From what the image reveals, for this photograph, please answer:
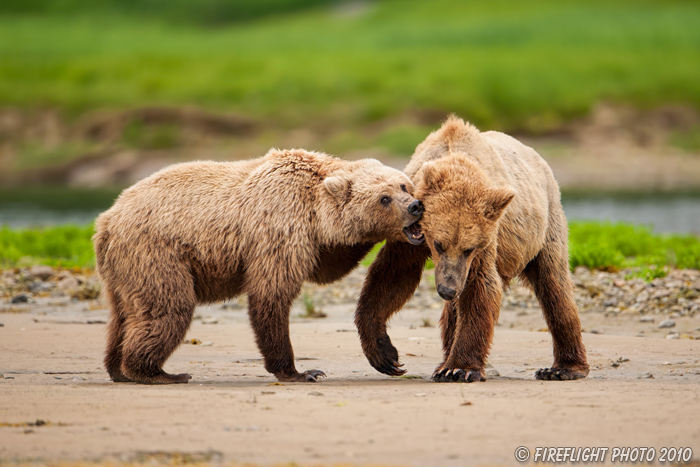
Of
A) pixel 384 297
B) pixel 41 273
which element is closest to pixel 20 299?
pixel 41 273

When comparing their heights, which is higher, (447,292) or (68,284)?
(447,292)

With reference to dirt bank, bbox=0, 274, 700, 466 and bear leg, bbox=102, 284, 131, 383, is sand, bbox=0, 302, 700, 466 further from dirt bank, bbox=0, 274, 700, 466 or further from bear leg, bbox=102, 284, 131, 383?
bear leg, bbox=102, 284, 131, 383

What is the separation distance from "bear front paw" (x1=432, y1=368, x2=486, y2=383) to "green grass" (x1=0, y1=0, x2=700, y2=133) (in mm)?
36728

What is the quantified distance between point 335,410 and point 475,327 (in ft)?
5.93

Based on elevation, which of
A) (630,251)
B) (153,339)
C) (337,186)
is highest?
(337,186)

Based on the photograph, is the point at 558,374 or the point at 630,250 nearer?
the point at 558,374

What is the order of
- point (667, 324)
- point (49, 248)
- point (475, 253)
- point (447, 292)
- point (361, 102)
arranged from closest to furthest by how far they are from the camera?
point (447, 292)
point (475, 253)
point (667, 324)
point (49, 248)
point (361, 102)

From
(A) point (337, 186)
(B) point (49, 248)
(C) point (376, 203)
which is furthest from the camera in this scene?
(B) point (49, 248)

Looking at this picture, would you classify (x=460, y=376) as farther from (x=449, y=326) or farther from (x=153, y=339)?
(x=153, y=339)

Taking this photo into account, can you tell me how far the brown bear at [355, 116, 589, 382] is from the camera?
6.72 m

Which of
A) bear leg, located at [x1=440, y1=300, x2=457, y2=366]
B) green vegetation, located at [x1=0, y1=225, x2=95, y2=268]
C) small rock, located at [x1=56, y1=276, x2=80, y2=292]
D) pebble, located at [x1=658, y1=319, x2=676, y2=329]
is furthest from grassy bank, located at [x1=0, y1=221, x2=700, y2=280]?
bear leg, located at [x1=440, y1=300, x2=457, y2=366]

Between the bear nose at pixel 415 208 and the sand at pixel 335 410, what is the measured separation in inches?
49.9

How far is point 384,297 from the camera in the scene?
294 inches

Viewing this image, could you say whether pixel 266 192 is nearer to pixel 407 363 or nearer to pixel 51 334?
pixel 407 363
